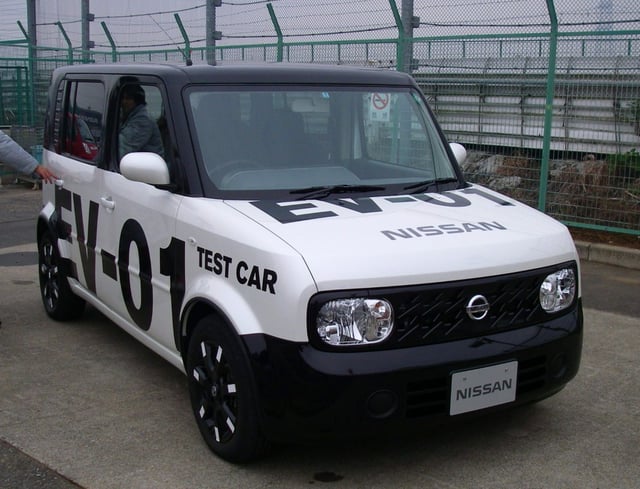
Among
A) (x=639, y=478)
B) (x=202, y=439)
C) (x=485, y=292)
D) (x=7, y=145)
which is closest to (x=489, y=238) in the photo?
(x=485, y=292)

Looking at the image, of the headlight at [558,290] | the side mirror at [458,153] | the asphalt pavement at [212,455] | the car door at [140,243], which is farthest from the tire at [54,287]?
the headlight at [558,290]

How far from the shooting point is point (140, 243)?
457 cm

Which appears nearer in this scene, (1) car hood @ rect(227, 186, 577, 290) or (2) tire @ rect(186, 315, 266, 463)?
(1) car hood @ rect(227, 186, 577, 290)

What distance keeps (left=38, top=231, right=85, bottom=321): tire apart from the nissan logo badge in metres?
3.44


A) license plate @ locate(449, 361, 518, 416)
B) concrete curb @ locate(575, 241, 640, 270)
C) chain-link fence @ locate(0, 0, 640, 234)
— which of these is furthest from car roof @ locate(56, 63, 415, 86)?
concrete curb @ locate(575, 241, 640, 270)

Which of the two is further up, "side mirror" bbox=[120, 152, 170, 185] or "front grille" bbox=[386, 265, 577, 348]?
"side mirror" bbox=[120, 152, 170, 185]

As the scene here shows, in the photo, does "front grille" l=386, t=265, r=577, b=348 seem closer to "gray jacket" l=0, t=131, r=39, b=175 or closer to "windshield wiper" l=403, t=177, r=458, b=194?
"windshield wiper" l=403, t=177, r=458, b=194

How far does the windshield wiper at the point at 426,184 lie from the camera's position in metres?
4.50

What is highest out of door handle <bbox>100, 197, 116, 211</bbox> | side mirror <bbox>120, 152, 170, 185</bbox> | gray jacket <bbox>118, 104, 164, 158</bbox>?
gray jacket <bbox>118, 104, 164, 158</bbox>

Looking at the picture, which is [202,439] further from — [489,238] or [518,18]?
[518,18]

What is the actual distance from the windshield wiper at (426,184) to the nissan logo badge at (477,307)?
1015mm

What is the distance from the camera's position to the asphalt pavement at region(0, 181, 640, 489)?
147 inches

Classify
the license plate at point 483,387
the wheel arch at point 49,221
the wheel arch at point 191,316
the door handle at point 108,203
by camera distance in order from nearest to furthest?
the license plate at point 483,387 < the wheel arch at point 191,316 < the door handle at point 108,203 < the wheel arch at point 49,221

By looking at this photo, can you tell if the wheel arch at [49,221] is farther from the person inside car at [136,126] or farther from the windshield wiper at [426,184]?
the windshield wiper at [426,184]
